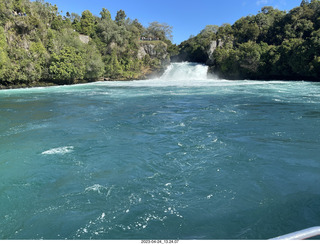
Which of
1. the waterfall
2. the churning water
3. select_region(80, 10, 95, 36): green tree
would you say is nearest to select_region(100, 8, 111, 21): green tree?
select_region(80, 10, 95, 36): green tree

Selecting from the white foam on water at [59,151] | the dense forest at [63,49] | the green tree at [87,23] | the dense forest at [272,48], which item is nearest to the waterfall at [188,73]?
the dense forest at [272,48]

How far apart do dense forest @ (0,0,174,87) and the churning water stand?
86.9 feet

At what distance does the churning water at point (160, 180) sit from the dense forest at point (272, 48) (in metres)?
31.3

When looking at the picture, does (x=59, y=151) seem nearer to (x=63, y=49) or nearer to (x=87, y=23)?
(x=63, y=49)

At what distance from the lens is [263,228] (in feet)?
12.8

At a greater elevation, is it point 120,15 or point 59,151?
point 120,15

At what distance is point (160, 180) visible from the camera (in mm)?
5520

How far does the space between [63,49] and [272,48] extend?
36.4 metres

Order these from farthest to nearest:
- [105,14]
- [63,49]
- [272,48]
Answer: [105,14], [272,48], [63,49]

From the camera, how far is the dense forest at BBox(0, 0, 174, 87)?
32062mm

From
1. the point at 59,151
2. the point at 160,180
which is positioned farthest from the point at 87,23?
the point at 160,180

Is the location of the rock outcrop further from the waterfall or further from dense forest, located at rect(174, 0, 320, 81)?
dense forest, located at rect(174, 0, 320, 81)

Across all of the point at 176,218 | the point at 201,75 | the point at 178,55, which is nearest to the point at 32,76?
the point at 201,75

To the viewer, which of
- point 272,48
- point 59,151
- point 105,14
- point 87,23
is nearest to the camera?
point 59,151
